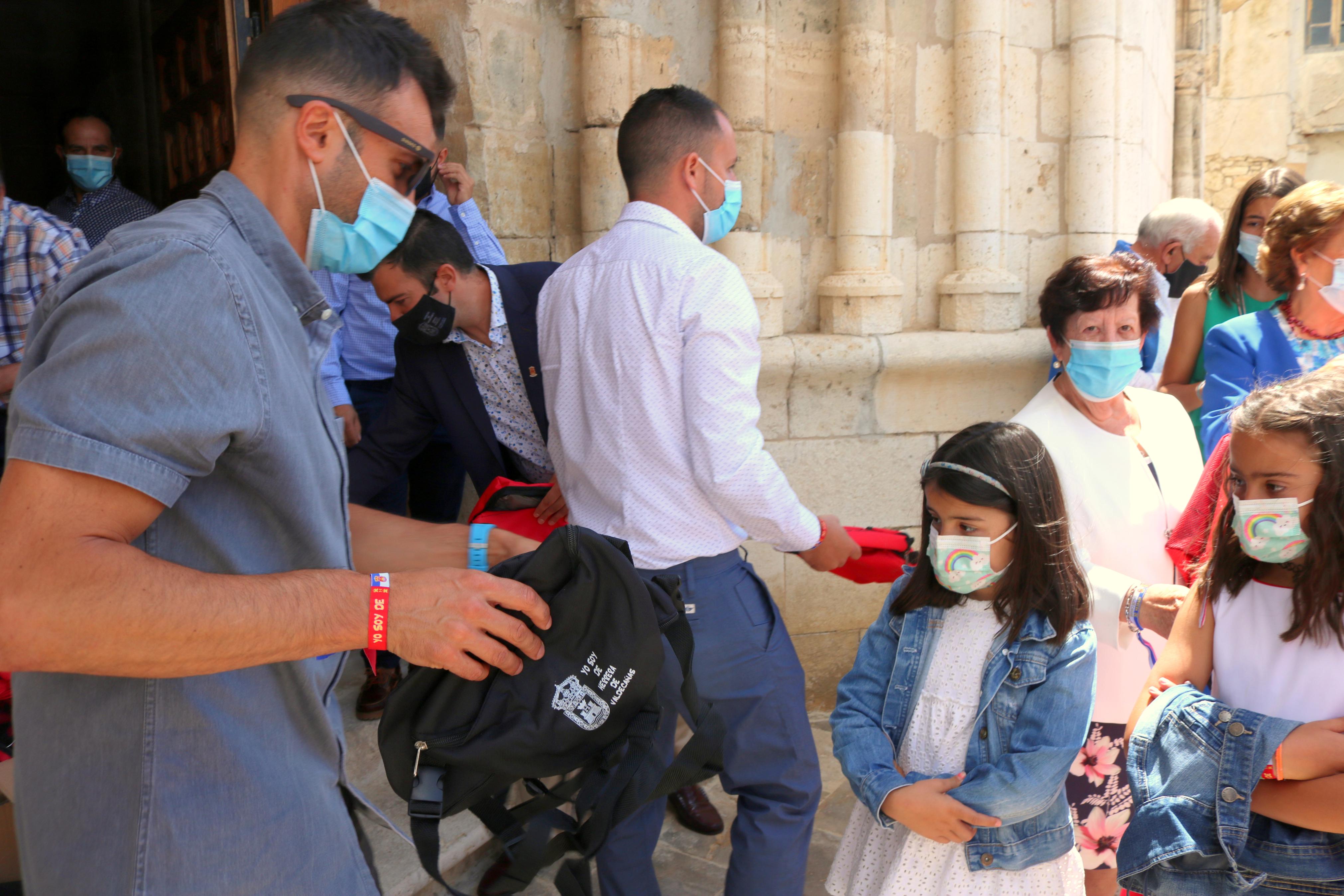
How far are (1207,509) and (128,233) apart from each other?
6.73 feet

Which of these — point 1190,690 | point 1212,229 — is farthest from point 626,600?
point 1212,229

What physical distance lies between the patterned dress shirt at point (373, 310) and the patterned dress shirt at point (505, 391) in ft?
2.26

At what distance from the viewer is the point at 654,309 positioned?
217cm

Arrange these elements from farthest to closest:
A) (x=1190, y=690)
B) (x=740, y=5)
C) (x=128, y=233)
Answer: (x=740, y=5) → (x=1190, y=690) → (x=128, y=233)

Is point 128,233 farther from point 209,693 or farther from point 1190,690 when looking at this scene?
point 1190,690

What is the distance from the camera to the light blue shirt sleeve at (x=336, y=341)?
9.82 ft

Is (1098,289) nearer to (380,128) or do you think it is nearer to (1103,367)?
(1103,367)

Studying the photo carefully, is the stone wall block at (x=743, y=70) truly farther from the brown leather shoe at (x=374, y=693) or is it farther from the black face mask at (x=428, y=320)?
the brown leather shoe at (x=374, y=693)

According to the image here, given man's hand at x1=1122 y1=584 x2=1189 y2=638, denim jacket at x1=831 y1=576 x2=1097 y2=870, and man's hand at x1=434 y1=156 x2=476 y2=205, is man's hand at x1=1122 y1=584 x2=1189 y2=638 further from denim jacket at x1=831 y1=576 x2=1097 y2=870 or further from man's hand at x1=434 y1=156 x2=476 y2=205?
man's hand at x1=434 y1=156 x2=476 y2=205

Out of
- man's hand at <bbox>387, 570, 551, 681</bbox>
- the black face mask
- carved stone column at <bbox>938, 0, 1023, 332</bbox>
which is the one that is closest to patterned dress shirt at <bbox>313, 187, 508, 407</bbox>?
the black face mask

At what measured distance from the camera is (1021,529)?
6.57 feet

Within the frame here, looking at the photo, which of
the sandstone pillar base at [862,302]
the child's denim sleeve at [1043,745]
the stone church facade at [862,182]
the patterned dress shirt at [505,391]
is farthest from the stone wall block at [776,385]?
the child's denim sleeve at [1043,745]

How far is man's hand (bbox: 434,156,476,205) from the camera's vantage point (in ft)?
10.7

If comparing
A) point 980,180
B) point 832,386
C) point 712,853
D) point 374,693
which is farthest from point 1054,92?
point 374,693
